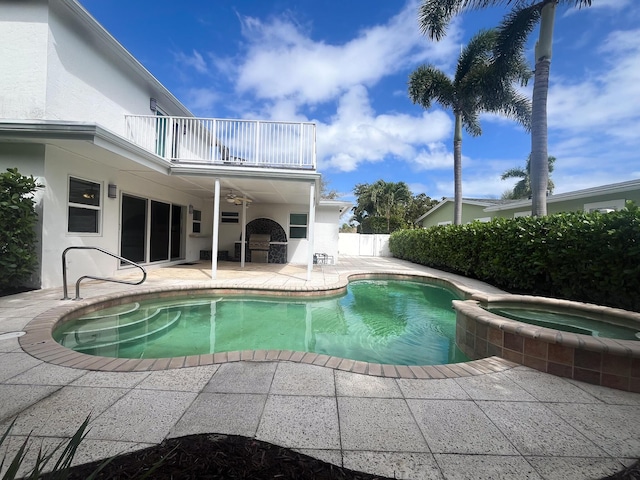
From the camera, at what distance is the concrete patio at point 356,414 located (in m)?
1.65

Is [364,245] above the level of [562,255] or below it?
below

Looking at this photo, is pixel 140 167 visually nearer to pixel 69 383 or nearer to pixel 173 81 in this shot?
pixel 69 383

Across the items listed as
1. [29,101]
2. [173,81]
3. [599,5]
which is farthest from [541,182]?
[173,81]

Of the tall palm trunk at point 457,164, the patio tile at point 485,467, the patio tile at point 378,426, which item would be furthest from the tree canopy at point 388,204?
the patio tile at point 485,467

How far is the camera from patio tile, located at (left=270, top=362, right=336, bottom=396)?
2.29 metres

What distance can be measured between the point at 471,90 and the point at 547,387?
14247 mm

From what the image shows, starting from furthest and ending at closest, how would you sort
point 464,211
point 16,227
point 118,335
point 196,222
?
point 464,211, point 196,222, point 16,227, point 118,335

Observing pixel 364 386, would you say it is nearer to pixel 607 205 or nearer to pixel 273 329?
pixel 273 329

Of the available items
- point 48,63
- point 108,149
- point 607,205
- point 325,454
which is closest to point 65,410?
point 325,454

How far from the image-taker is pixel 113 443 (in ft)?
5.47

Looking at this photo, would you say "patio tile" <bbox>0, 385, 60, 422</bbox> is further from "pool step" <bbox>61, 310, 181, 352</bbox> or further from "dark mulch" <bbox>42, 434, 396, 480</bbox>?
"pool step" <bbox>61, 310, 181, 352</bbox>

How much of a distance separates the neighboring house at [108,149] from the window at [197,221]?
0.75 m

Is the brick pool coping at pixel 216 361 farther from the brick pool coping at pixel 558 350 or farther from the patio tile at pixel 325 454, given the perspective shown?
the patio tile at pixel 325 454

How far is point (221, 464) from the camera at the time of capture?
153cm
